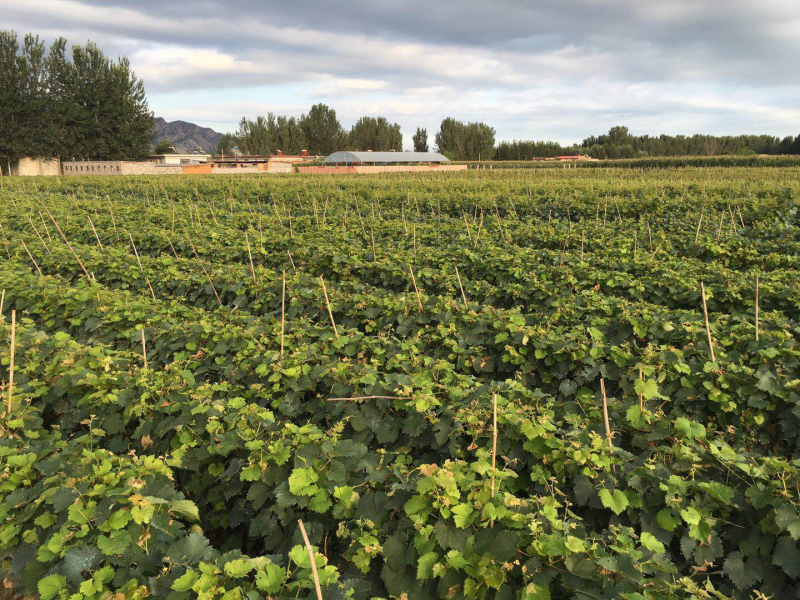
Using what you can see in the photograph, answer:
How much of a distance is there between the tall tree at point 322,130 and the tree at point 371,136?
2.06m

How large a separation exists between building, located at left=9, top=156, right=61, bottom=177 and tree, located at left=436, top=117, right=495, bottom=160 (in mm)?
56739

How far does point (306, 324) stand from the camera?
18.5 feet

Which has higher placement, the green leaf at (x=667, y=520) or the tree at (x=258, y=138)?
the tree at (x=258, y=138)

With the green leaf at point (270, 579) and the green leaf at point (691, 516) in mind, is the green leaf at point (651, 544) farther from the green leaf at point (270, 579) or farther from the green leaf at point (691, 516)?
the green leaf at point (270, 579)

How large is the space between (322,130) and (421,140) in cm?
1929

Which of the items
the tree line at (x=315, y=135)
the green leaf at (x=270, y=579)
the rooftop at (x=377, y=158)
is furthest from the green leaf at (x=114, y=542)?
the tree line at (x=315, y=135)

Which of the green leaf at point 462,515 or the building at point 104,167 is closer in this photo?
the green leaf at point 462,515

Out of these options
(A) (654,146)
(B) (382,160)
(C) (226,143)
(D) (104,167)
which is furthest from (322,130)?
(A) (654,146)

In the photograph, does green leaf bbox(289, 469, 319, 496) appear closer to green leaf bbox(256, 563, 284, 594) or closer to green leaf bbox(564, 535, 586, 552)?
green leaf bbox(256, 563, 284, 594)

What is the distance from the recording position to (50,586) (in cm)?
229

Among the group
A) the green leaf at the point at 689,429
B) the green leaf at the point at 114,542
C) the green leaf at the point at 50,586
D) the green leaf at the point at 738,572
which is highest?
the green leaf at the point at 689,429

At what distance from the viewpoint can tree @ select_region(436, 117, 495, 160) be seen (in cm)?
8431

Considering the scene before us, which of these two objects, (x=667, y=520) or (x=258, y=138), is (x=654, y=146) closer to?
(x=258, y=138)

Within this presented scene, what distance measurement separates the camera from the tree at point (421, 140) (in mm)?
90188
